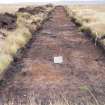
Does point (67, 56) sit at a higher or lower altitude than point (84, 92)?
lower

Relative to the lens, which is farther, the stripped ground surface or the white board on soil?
the white board on soil

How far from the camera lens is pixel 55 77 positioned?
14719mm

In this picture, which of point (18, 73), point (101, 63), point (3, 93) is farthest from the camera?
point (101, 63)

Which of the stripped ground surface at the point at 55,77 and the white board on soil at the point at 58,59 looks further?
the white board on soil at the point at 58,59

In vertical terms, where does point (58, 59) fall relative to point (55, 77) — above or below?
below

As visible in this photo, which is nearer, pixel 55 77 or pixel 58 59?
pixel 55 77

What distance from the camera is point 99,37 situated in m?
24.0

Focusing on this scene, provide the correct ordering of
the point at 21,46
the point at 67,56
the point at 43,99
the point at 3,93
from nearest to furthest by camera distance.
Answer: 1. the point at 43,99
2. the point at 3,93
3. the point at 67,56
4. the point at 21,46

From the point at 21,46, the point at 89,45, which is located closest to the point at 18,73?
the point at 21,46

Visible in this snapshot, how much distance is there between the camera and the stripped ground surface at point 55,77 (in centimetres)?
1198

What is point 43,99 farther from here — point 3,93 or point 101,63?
point 101,63

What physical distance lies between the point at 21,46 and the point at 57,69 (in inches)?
219

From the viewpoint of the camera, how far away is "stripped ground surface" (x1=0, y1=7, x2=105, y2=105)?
1198 centimetres

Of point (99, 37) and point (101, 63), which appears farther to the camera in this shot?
point (99, 37)
